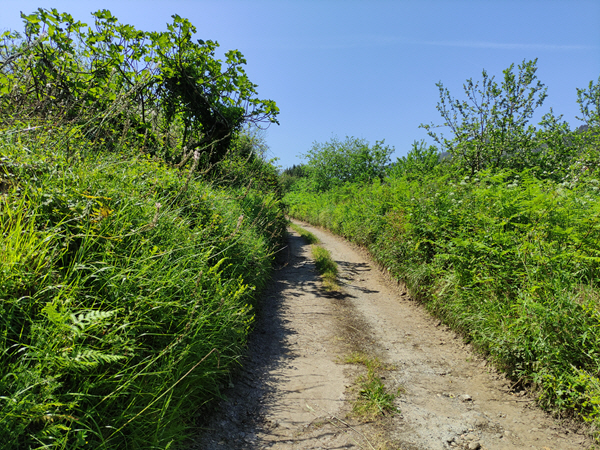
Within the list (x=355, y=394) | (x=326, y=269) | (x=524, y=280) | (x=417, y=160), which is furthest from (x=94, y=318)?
(x=417, y=160)

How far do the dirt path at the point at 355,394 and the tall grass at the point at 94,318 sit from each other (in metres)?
0.58

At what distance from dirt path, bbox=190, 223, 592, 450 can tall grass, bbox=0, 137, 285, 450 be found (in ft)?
1.92

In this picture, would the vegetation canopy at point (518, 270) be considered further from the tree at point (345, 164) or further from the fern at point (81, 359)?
the tree at point (345, 164)

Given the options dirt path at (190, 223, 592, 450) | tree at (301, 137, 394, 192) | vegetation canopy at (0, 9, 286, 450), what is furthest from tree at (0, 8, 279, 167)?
tree at (301, 137, 394, 192)

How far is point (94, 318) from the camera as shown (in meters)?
2.23

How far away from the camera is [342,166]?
1197 inches

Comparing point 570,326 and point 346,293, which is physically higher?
point 570,326

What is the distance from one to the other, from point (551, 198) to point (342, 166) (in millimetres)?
26062

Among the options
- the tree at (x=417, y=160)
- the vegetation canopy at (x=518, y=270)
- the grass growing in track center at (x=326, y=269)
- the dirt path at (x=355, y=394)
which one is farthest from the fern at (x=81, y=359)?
the tree at (x=417, y=160)

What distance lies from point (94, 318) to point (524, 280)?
16.3 ft

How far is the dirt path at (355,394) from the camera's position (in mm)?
3170

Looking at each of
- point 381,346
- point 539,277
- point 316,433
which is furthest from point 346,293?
point 316,433

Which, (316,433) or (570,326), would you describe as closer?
(316,433)

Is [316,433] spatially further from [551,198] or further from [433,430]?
[551,198]
